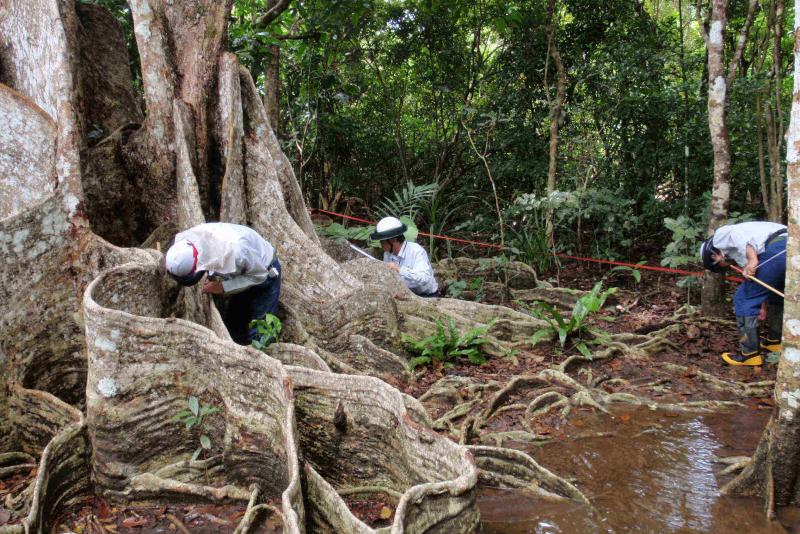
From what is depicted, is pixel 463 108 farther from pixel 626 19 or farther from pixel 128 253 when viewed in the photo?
pixel 128 253

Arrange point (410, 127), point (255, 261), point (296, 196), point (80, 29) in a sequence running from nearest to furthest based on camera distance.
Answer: point (255, 261) < point (80, 29) < point (296, 196) < point (410, 127)

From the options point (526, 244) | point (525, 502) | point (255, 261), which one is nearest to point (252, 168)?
point (255, 261)

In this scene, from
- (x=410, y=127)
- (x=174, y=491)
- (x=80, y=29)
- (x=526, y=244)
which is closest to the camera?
(x=174, y=491)

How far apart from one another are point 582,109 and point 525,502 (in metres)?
8.40

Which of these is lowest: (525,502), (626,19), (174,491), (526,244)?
(525,502)

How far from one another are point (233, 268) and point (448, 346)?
2.14 meters

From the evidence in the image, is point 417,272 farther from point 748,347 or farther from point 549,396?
point 748,347

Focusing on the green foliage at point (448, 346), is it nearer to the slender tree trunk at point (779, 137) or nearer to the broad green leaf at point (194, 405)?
the broad green leaf at point (194, 405)

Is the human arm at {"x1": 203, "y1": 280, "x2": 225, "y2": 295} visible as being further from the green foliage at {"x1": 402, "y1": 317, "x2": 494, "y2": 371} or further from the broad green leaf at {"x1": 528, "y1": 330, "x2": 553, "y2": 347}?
the broad green leaf at {"x1": 528, "y1": 330, "x2": 553, "y2": 347}

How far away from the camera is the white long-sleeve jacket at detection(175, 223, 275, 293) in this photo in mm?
4387

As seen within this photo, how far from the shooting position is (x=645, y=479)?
3529 mm

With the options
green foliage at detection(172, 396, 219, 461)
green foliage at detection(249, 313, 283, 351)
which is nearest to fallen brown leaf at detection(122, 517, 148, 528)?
green foliage at detection(172, 396, 219, 461)

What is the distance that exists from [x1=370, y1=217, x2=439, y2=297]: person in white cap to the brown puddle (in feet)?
9.17

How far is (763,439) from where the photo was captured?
3229mm
